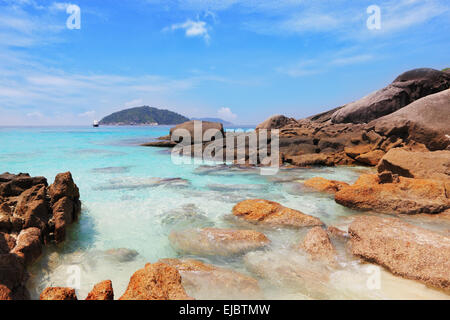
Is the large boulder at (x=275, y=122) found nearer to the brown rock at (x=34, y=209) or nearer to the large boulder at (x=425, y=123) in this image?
the large boulder at (x=425, y=123)

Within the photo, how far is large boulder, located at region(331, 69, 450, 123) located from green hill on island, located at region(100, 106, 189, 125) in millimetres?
156264

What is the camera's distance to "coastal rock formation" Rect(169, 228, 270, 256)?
3.83 meters

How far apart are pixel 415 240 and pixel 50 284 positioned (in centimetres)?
471

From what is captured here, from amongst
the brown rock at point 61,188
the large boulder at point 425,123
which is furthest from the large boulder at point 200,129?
the brown rock at point 61,188

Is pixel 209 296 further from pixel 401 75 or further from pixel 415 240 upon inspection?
pixel 401 75

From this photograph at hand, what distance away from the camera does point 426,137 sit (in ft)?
37.9

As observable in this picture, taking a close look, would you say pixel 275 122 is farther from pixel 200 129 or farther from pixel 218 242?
pixel 218 242

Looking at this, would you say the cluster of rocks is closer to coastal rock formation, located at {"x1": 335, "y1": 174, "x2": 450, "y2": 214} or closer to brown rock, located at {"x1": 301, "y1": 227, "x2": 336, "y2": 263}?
brown rock, located at {"x1": 301, "y1": 227, "x2": 336, "y2": 263}

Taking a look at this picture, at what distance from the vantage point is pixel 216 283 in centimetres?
290

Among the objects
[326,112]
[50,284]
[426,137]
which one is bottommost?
[50,284]

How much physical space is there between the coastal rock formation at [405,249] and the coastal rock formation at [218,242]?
1427 millimetres

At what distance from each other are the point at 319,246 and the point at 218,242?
151 centimetres
